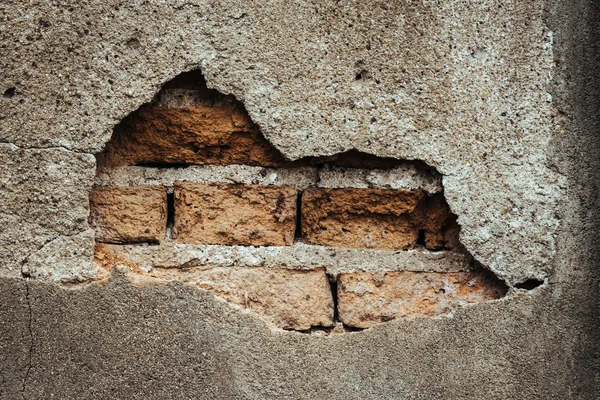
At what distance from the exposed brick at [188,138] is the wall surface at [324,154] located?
51 mm

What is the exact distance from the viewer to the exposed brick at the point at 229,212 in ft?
4.09

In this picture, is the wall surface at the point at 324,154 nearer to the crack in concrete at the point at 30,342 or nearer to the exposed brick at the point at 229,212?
the crack in concrete at the point at 30,342

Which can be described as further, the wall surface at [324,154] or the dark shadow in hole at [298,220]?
the dark shadow in hole at [298,220]

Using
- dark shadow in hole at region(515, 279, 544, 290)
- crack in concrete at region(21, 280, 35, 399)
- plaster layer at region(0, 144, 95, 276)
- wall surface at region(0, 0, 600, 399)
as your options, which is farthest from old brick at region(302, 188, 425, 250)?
crack in concrete at region(21, 280, 35, 399)

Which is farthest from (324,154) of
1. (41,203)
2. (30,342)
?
(30,342)

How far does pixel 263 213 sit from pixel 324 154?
0.18 m

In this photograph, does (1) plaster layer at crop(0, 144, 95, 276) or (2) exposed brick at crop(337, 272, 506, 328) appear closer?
(1) plaster layer at crop(0, 144, 95, 276)

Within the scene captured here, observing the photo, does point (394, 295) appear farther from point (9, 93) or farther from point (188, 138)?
point (9, 93)

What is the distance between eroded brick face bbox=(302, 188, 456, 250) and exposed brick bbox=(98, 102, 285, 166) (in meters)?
0.14

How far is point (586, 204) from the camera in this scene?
1215 mm

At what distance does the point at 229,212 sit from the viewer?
49.4 inches

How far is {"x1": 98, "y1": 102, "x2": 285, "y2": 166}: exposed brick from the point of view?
48.3 inches

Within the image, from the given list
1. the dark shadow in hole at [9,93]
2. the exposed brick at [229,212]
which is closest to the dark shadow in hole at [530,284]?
the exposed brick at [229,212]

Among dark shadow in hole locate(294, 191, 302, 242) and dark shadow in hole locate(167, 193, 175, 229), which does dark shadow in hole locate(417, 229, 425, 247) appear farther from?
dark shadow in hole locate(167, 193, 175, 229)
